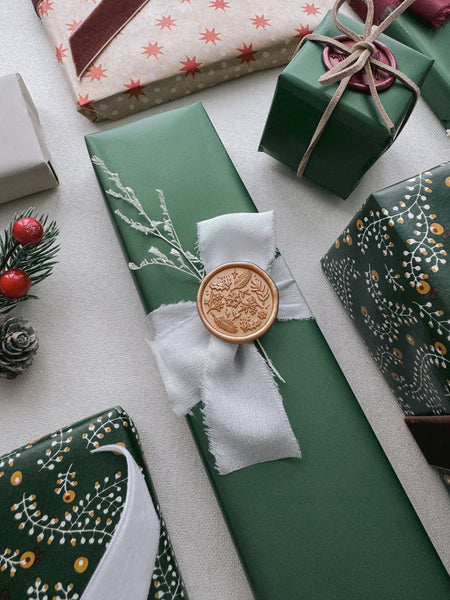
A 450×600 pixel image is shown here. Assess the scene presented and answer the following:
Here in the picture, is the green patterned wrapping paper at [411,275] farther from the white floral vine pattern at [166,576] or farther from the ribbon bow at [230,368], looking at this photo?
the white floral vine pattern at [166,576]

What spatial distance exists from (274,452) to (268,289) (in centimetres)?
26

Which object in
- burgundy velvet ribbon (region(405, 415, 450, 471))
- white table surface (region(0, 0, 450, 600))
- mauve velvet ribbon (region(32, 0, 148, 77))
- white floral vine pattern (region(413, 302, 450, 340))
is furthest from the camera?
mauve velvet ribbon (region(32, 0, 148, 77))

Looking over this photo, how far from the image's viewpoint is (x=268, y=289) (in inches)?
28.6

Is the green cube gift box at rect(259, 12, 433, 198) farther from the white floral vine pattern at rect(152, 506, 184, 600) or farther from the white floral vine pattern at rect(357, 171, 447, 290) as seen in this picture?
the white floral vine pattern at rect(152, 506, 184, 600)

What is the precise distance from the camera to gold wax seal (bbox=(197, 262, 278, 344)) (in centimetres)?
71

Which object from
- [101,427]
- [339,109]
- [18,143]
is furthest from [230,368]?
[18,143]

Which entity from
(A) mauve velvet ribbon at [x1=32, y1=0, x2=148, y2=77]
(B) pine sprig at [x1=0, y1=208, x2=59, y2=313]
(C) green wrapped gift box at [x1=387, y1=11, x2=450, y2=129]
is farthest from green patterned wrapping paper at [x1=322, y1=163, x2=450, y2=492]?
(A) mauve velvet ribbon at [x1=32, y1=0, x2=148, y2=77]

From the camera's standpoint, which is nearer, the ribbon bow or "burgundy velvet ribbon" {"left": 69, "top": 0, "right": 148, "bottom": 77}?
the ribbon bow

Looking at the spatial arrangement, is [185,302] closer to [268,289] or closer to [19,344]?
[268,289]

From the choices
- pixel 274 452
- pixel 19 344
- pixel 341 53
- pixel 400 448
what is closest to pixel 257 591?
pixel 274 452

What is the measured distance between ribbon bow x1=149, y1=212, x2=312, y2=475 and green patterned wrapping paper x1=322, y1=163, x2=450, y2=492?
0.13 metres

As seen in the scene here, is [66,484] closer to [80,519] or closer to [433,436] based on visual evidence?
[80,519]

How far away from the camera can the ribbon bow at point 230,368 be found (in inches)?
27.2

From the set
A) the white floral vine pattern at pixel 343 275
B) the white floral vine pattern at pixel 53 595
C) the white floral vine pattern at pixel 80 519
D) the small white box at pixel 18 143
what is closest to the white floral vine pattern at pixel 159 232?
the small white box at pixel 18 143
